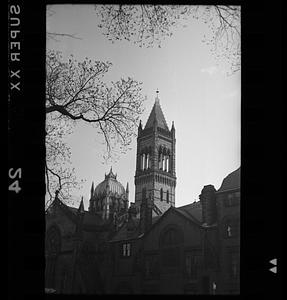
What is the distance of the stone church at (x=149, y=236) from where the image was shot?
6.13 m

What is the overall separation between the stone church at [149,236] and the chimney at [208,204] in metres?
0.02

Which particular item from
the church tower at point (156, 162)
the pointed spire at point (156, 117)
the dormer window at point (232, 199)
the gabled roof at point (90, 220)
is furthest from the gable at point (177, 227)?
the pointed spire at point (156, 117)

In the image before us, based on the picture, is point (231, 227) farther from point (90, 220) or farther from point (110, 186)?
point (90, 220)

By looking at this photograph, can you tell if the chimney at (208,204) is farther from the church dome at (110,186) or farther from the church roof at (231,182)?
the church dome at (110,186)

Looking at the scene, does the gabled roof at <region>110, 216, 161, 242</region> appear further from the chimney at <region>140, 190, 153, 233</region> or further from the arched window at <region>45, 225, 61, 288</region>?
the arched window at <region>45, 225, 61, 288</region>

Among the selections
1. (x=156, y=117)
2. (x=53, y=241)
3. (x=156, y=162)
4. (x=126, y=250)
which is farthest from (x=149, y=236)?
(x=156, y=117)

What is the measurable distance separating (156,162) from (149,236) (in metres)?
1.28

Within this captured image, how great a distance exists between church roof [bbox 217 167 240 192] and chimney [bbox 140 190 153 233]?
1.24 m
